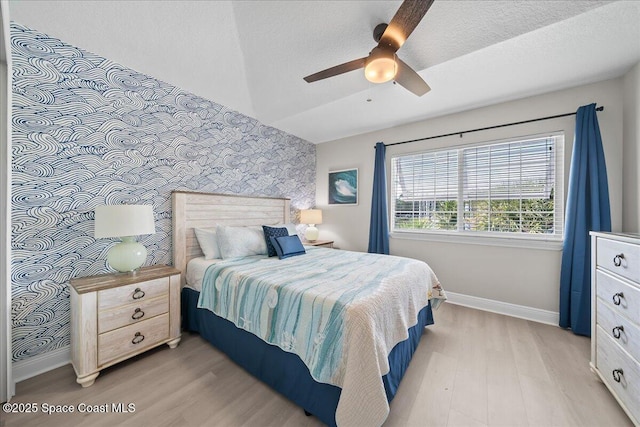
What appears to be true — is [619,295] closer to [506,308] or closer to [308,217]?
[506,308]

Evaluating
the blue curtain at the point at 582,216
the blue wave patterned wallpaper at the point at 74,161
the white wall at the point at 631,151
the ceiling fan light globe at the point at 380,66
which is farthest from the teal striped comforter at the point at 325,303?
the white wall at the point at 631,151

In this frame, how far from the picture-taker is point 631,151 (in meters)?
2.11

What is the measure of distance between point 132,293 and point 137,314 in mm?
181

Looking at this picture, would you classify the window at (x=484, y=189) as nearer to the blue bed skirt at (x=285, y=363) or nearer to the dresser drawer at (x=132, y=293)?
the blue bed skirt at (x=285, y=363)

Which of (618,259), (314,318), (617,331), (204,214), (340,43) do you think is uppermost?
(340,43)

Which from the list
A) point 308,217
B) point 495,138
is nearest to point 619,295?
point 495,138

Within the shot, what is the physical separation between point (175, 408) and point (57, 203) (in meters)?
1.78

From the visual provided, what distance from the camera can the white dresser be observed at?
1315 millimetres

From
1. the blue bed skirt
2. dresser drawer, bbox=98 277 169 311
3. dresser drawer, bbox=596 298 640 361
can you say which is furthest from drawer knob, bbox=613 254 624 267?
dresser drawer, bbox=98 277 169 311

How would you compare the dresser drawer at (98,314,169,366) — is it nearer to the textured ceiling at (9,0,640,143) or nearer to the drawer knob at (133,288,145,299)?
the drawer knob at (133,288,145,299)

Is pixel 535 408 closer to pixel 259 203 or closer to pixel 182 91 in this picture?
pixel 259 203

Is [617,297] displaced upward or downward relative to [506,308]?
upward

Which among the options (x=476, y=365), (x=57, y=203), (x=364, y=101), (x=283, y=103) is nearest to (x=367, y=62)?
(x=364, y=101)

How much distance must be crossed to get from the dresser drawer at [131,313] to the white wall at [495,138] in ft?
9.49
